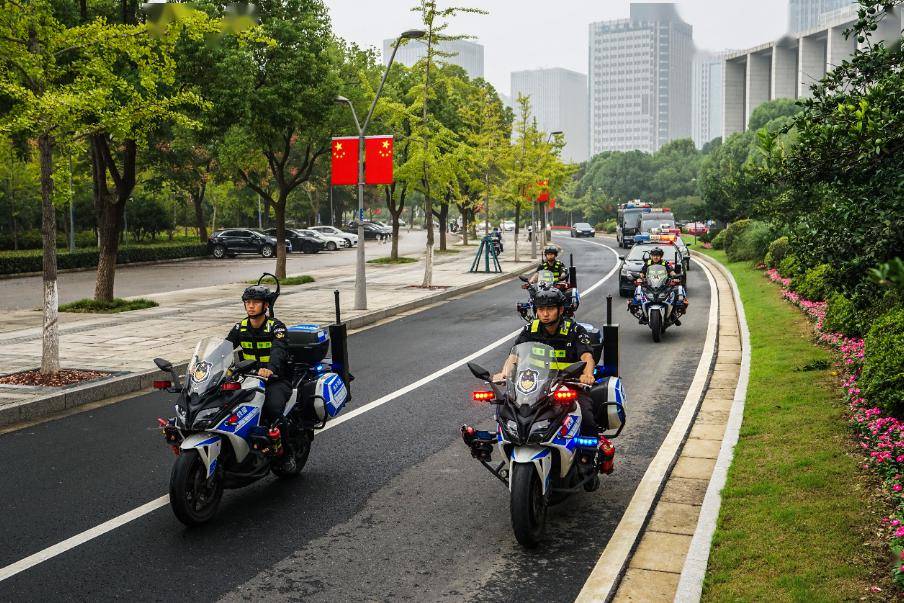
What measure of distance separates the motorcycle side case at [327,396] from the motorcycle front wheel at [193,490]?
4.21 ft

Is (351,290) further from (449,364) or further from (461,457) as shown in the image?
(461,457)

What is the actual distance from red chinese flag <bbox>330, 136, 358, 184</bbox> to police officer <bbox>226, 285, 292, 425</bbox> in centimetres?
1564

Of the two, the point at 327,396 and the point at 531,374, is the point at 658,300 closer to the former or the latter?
the point at 327,396

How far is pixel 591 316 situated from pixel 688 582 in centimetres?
1518

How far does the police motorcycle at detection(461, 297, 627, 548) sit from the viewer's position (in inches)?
231

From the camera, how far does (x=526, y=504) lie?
19.0 feet

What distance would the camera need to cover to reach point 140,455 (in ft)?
28.0

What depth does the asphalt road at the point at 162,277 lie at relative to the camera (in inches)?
1061

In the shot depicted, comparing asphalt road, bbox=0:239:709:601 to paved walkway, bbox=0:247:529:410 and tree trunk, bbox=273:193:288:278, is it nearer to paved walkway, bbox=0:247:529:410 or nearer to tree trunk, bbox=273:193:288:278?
paved walkway, bbox=0:247:529:410

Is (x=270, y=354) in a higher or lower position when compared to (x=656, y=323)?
higher

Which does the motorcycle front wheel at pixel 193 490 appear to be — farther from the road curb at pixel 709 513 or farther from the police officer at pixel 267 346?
the road curb at pixel 709 513

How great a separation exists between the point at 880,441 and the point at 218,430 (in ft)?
18.1

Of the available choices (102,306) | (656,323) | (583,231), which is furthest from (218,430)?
(583,231)

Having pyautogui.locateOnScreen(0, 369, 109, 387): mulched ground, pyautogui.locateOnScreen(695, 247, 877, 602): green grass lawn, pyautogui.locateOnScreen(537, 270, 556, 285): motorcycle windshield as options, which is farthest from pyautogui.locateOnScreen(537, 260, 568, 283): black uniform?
pyautogui.locateOnScreen(0, 369, 109, 387): mulched ground
